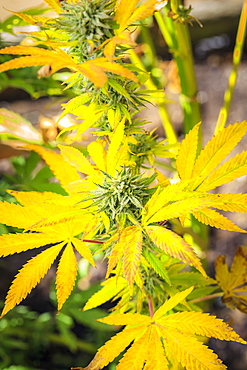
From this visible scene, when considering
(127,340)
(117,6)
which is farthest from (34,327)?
(117,6)

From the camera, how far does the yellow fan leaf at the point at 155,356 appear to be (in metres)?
0.33

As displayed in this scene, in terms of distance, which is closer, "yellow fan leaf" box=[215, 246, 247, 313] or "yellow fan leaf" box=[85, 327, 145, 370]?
"yellow fan leaf" box=[85, 327, 145, 370]

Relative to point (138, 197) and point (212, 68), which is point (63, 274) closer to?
point (138, 197)

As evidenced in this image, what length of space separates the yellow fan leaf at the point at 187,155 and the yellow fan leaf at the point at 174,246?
0.24ft

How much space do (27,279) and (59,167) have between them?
0.13 meters

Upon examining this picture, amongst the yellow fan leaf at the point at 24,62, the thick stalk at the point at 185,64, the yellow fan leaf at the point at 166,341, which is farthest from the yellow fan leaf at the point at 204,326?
the thick stalk at the point at 185,64

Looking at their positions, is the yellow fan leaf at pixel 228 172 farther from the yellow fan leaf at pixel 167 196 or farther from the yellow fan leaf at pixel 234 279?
the yellow fan leaf at pixel 234 279

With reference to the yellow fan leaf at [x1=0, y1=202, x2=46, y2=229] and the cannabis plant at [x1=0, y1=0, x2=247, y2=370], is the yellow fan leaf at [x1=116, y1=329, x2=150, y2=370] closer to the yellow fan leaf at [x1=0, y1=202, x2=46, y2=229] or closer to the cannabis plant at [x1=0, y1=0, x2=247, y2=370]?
the cannabis plant at [x1=0, y1=0, x2=247, y2=370]

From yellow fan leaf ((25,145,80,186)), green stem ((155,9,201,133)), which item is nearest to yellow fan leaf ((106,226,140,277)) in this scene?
yellow fan leaf ((25,145,80,186))

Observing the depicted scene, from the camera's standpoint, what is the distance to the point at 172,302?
1.15ft

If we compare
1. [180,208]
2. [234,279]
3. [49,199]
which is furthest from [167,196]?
[234,279]

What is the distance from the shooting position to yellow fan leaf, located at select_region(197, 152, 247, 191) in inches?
13.3

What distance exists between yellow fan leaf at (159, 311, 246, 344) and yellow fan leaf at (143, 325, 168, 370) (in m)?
0.02

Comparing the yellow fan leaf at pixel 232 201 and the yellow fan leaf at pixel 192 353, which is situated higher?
the yellow fan leaf at pixel 232 201
